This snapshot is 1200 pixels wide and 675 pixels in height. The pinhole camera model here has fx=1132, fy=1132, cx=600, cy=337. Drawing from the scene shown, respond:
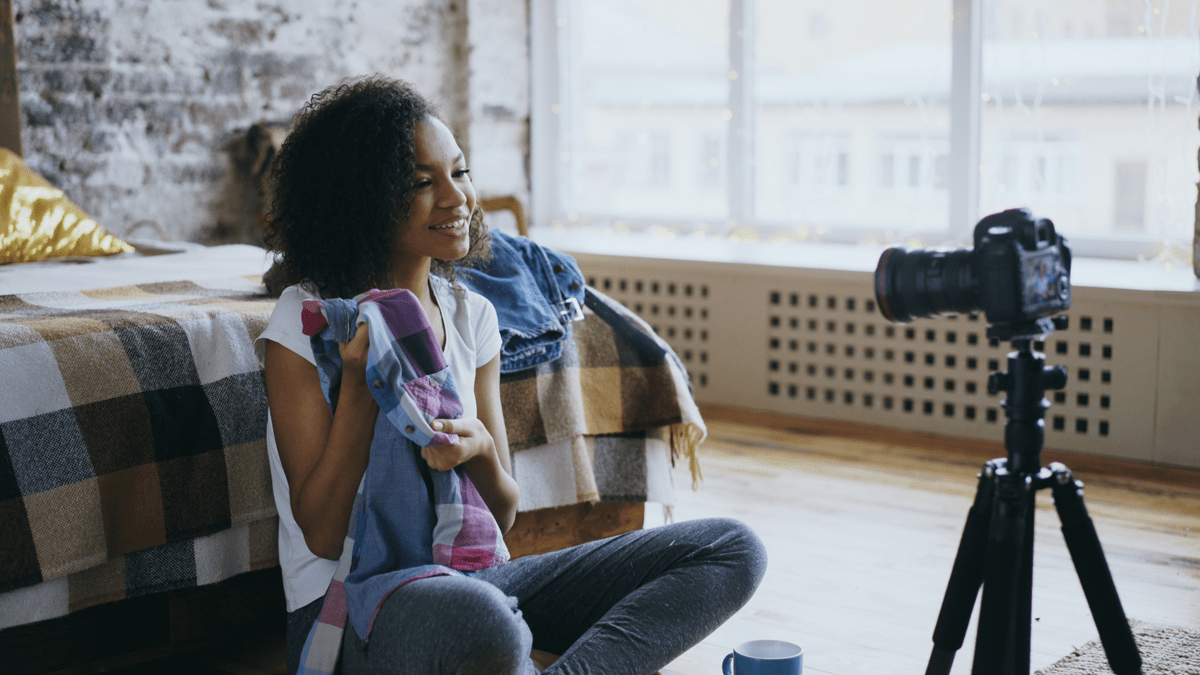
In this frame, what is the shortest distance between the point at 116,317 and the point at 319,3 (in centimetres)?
243

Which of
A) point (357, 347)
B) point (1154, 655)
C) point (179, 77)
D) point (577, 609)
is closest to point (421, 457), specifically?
point (357, 347)

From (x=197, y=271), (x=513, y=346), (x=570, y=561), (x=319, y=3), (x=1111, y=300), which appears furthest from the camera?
(x=319, y=3)

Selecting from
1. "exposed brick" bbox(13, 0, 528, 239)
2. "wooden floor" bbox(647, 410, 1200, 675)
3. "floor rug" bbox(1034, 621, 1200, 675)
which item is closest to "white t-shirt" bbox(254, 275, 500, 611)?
"wooden floor" bbox(647, 410, 1200, 675)

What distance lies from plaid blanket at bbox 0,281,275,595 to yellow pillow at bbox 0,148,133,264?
840 millimetres

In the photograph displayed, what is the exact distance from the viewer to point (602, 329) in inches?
82.5

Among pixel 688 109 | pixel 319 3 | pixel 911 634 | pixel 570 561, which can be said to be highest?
pixel 319 3

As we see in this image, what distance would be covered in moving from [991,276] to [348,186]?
0.76 meters

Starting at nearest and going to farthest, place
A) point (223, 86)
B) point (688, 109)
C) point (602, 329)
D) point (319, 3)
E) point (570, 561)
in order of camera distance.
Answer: point (570, 561) < point (602, 329) < point (223, 86) < point (319, 3) < point (688, 109)

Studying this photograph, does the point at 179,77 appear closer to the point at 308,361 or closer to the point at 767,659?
the point at 308,361

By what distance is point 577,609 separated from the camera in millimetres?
1484

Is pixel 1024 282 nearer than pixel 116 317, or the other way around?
pixel 1024 282

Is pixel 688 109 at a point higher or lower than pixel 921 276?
higher

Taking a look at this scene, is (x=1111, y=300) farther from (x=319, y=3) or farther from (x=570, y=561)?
(x=319, y=3)

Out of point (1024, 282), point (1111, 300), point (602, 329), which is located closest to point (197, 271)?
point (602, 329)
